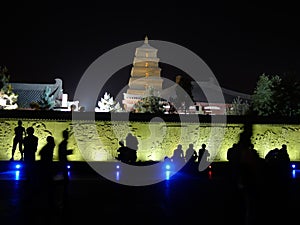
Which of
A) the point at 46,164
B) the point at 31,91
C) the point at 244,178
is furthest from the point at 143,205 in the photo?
the point at 31,91

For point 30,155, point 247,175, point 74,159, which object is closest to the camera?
point 247,175

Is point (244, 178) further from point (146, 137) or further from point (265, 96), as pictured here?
point (265, 96)

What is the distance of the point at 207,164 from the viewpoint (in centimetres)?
1670

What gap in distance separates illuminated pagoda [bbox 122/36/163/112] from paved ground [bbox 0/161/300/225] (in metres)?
45.2

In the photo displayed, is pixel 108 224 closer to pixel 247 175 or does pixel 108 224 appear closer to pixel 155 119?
pixel 247 175

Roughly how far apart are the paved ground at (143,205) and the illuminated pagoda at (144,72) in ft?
148

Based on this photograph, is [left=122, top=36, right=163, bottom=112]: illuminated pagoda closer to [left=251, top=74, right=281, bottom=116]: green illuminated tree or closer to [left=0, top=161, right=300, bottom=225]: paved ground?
[left=251, top=74, right=281, bottom=116]: green illuminated tree

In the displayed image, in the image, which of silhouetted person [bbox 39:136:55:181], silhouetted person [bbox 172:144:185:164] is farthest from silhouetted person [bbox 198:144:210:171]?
silhouetted person [bbox 39:136:55:181]

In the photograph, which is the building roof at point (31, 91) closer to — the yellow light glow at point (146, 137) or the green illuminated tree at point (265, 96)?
the green illuminated tree at point (265, 96)

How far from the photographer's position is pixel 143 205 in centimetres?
812

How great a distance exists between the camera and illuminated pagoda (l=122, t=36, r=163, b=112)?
2200 inches

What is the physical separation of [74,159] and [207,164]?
5.41 meters

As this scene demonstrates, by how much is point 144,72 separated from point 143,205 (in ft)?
166

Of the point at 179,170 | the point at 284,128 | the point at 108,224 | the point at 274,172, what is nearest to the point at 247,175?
the point at 274,172
